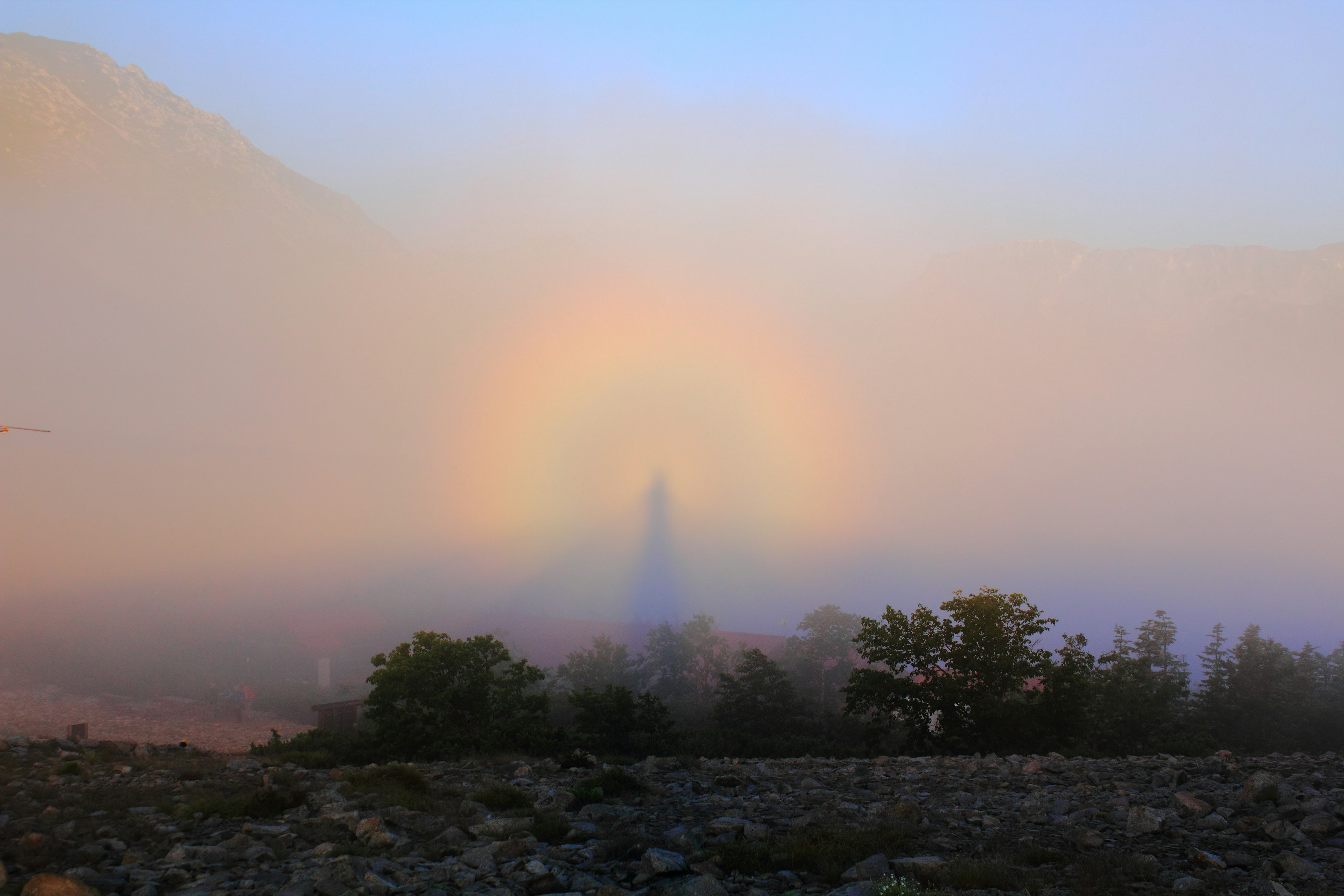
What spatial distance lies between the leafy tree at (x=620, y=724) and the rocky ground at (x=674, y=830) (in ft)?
57.1

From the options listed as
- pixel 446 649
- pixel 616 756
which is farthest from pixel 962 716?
pixel 446 649

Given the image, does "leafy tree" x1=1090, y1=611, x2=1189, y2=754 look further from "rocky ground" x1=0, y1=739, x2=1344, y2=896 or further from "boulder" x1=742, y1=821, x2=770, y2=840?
"boulder" x1=742, y1=821, x2=770, y2=840

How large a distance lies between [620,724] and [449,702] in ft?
35.3

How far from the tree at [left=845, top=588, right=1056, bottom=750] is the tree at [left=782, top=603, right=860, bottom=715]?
1553 inches

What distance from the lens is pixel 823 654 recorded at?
91.9m

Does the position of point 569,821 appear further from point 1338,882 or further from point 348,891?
point 1338,882

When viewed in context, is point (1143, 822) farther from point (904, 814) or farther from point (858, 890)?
point (858, 890)

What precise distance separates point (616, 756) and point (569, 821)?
52.1ft

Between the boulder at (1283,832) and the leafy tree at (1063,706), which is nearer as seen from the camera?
the boulder at (1283,832)

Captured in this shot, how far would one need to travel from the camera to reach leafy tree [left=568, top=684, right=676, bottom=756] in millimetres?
40250

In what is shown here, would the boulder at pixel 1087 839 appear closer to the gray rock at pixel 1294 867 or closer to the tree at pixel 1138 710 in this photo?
the gray rock at pixel 1294 867

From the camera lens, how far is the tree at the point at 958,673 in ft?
124

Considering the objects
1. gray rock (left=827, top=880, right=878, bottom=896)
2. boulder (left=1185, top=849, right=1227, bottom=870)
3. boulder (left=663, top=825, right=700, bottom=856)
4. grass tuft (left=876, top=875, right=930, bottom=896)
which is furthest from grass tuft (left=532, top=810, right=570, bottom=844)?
boulder (left=1185, top=849, right=1227, bottom=870)

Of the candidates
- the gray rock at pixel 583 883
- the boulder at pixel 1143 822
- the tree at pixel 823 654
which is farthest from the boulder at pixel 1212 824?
the tree at pixel 823 654
